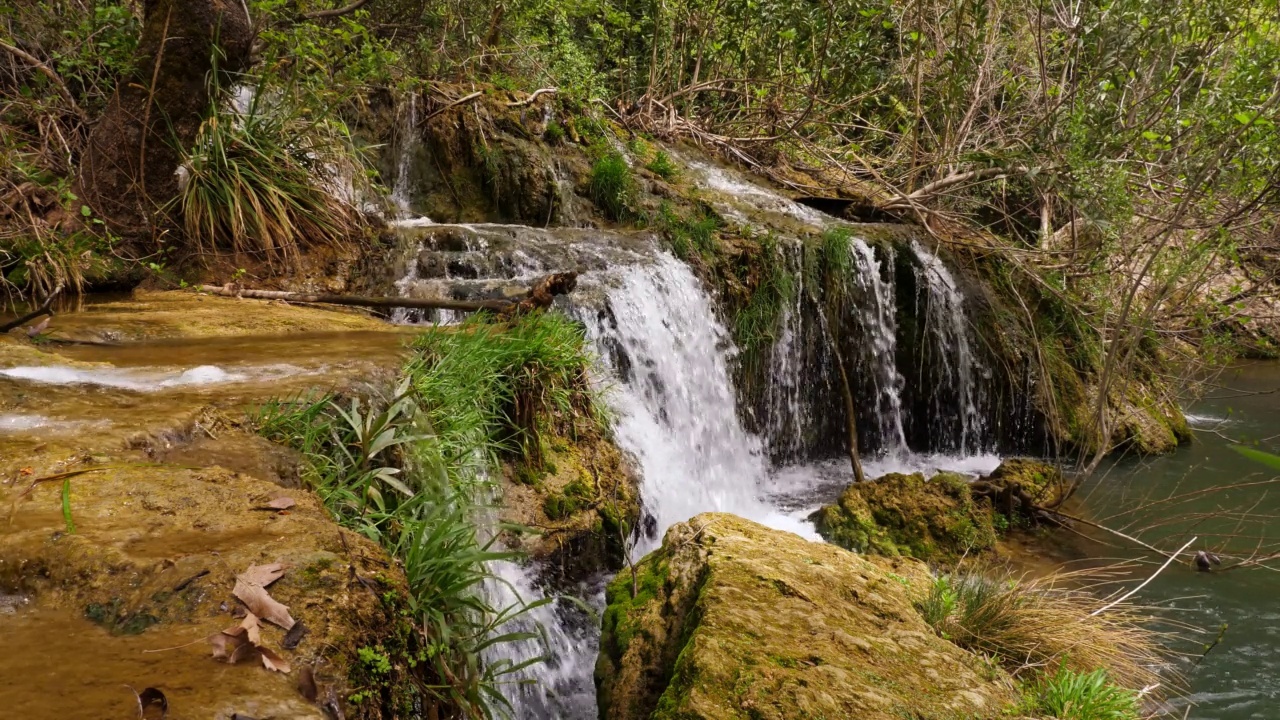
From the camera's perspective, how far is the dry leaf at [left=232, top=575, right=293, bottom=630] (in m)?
1.71

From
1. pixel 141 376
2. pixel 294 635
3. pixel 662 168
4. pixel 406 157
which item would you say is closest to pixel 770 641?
pixel 294 635

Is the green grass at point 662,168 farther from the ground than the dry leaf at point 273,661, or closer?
farther from the ground

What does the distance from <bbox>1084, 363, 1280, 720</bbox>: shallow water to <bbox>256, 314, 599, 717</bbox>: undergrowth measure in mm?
3957

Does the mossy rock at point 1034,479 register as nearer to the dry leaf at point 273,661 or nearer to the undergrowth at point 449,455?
the undergrowth at point 449,455

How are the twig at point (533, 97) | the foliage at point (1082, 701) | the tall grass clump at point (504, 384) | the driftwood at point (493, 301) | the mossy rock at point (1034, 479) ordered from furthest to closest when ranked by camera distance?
the twig at point (533, 97)
the mossy rock at point (1034, 479)
the driftwood at point (493, 301)
the tall grass clump at point (504, 384)
the foliage at point (1082, 701)

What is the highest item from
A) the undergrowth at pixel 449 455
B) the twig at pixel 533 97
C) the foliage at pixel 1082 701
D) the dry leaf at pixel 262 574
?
the twig at pixel 533 97

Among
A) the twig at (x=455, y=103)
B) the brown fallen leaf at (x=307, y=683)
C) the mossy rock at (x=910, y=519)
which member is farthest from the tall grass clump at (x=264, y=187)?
the brown fallen leaf at (x=307, y=683)

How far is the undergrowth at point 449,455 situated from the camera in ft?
8.14

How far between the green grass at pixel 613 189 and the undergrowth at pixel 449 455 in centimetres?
388

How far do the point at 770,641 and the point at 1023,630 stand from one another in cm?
169

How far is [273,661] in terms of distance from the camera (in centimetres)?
159

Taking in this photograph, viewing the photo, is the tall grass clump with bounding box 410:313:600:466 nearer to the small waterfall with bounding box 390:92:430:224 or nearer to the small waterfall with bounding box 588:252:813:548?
the small waterfall with bounding box 588:252:813:548

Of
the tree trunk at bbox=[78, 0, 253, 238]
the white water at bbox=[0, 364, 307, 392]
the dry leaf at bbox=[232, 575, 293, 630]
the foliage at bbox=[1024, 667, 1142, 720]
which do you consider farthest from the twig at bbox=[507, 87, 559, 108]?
the dry leaf at bbox=[232, 575, 293, 630]

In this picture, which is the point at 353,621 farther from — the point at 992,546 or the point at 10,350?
the point at 992,546
